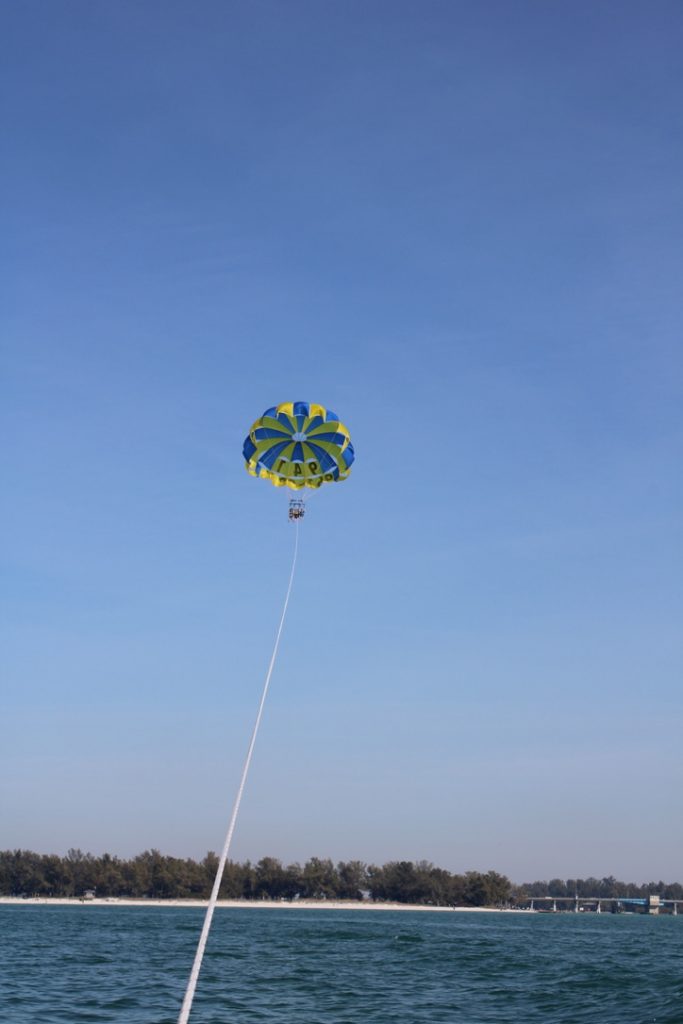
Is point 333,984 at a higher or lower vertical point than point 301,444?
lower

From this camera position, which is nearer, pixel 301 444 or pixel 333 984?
pixel 301 444

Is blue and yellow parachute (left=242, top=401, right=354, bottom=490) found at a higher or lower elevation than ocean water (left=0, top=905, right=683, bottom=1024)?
higher

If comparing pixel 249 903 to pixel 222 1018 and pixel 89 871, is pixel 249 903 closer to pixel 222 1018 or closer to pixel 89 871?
pixel 89 871

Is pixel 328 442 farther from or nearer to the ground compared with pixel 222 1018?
farther from the ground

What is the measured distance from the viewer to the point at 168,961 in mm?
43156

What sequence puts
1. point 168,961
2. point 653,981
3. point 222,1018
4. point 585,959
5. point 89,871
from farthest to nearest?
point 89,871 < point 585,959 < point 168,961 < point 653,981 < point 222,1018

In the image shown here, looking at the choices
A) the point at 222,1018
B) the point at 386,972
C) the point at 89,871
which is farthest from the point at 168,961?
the point at 89,871

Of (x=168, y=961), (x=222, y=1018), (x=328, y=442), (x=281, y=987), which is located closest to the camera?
(x=222, y=1018)

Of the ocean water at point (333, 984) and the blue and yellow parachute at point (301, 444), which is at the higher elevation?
the blue and yellow parachute at point (301, 444)

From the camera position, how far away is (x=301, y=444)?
27516 millimetres

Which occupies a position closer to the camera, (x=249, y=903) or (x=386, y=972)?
(x=386, y=972)

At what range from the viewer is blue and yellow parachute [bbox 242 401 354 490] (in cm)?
2727

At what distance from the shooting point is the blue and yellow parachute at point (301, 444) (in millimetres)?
27266

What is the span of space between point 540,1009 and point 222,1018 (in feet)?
33.3
